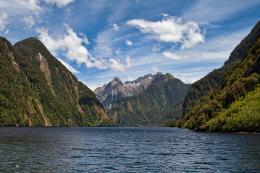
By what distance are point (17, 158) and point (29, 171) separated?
1788 centimetres

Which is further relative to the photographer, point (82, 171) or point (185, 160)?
point (185, 160)

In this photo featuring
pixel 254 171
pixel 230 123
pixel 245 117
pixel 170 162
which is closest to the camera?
pixel 254 171

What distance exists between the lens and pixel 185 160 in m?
75.8

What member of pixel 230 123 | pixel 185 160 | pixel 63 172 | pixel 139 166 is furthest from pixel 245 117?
pixel 63 172

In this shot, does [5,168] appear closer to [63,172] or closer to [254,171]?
[63,172]

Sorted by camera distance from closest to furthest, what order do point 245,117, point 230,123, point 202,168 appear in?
point 202,168, point 245,117, point 230,123

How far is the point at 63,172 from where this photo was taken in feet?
191

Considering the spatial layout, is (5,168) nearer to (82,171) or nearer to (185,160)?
(82,171)

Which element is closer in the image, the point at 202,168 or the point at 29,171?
the point at 29,171

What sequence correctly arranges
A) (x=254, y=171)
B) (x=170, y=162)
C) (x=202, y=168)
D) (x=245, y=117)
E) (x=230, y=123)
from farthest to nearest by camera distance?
(x=230, y=123) → (x=245, y=117) → (x=170, y=162) → (x=202, y=168) → (x=254, y=171)

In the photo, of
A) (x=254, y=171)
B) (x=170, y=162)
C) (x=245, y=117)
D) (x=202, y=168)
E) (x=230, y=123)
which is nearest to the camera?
(x=254, y=171)

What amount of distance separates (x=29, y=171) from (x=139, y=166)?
61.9ft

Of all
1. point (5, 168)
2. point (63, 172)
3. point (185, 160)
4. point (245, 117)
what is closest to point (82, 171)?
point (63, 172)

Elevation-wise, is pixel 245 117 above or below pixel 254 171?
above
